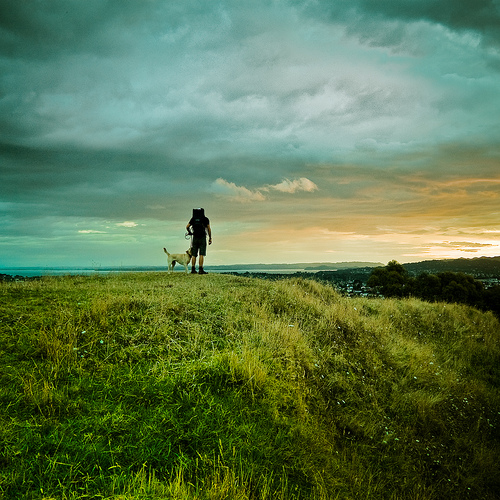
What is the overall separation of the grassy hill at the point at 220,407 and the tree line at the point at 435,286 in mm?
30830

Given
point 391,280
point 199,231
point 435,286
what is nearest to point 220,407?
point 199,231

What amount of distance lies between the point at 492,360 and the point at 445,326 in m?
2.50

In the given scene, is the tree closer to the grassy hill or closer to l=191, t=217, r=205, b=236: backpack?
l=191, t=217, r=205, b=236: backpack

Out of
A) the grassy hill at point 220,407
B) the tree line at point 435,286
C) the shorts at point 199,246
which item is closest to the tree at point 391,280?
the tree line at point 435,286

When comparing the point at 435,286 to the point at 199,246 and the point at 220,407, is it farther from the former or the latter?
the point at 220,407

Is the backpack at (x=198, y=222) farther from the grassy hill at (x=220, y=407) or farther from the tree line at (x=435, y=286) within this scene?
the tree line at (x=435, y=286)

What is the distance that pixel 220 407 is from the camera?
4.82m

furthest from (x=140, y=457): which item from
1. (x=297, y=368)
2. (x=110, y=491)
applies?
(x=297, y=368)

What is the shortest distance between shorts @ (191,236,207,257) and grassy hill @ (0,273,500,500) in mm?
7079

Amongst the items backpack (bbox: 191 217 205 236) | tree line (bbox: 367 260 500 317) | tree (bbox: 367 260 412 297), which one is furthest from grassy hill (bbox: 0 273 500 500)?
tree line (bbox: 367 260 500 317)

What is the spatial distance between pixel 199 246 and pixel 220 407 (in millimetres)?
13147

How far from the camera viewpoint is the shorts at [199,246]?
1738cm

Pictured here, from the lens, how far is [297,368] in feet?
22.4

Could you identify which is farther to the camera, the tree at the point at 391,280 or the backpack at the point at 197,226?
the tree at the point at 391,280
